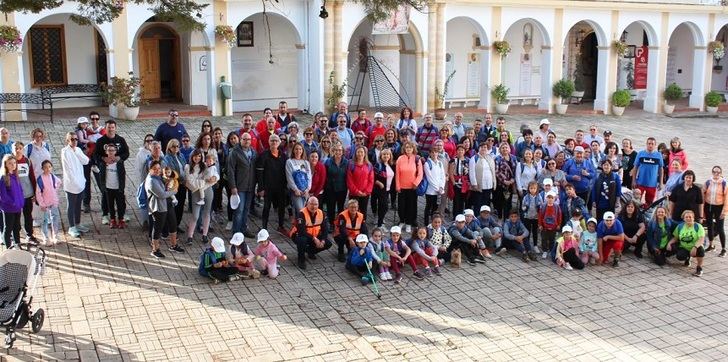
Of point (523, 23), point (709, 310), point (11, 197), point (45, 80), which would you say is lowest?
point (709, 310)

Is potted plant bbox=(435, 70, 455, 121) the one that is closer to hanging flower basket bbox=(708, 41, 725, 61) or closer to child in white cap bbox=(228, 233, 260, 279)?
hanging flower basket bbox=(708, 41, 725, 61)

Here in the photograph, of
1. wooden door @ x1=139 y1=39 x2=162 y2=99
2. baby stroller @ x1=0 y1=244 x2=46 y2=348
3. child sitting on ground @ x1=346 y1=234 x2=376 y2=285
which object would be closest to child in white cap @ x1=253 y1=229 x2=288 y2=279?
child sitting on ground @ x1=346 y1=234 x2=376 y2=285

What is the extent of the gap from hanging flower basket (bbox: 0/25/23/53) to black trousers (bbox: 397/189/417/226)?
1156 centimetres

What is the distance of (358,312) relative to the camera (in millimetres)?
10336

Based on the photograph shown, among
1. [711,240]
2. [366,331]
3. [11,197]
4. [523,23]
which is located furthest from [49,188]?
[523,23]

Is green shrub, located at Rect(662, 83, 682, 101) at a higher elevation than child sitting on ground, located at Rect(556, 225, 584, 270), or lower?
higher

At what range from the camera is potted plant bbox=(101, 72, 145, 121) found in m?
21.2

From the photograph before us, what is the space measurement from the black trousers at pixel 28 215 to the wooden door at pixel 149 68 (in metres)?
13.3

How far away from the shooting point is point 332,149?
12.9 m

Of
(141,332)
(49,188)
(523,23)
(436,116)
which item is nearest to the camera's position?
(141,332)

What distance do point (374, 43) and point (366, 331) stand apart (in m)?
18.0

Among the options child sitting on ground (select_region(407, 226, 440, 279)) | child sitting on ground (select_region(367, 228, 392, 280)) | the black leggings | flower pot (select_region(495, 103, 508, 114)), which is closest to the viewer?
child sitting on ground (select_region(367, 228, 392, 280))

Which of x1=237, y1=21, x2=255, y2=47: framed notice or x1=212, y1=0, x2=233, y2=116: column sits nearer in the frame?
x1=212, y1=0, x2=233, y2=116: column

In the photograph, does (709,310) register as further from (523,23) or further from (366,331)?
(523,23)
